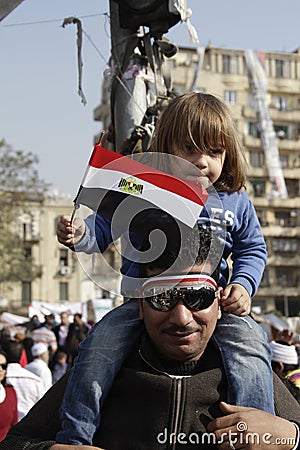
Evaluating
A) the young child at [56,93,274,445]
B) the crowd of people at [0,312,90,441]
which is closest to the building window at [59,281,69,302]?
the crowd of people at [0,312,90,441]

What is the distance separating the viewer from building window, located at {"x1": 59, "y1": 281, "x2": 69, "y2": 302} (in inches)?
2921

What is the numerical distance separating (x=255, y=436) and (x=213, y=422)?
0.43 ft

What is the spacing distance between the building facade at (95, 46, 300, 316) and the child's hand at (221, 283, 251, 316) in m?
60.1

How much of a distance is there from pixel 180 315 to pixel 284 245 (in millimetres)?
62885

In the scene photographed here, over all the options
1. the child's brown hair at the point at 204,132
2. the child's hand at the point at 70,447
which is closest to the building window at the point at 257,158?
the child's brown hair at the point at 204,132

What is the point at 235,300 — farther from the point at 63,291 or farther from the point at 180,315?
the point at 63,291

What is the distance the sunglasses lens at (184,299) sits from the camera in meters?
2.63

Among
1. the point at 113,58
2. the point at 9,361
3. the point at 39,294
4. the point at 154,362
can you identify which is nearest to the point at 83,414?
the point at 154,362

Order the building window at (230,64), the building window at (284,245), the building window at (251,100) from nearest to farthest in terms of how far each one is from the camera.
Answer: the building window at (251,100) → the building window at (284,245) → the building window at (230,64)

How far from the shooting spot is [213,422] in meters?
2.61

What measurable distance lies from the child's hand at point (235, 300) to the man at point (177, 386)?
0.04 m

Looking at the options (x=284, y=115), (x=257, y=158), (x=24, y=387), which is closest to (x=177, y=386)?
(x=24, y=387)

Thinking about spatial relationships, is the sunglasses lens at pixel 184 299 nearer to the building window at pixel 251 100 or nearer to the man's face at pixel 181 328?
the man's face at pixel 181 328

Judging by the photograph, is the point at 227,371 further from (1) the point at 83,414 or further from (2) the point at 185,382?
(1) the point at 83,414
